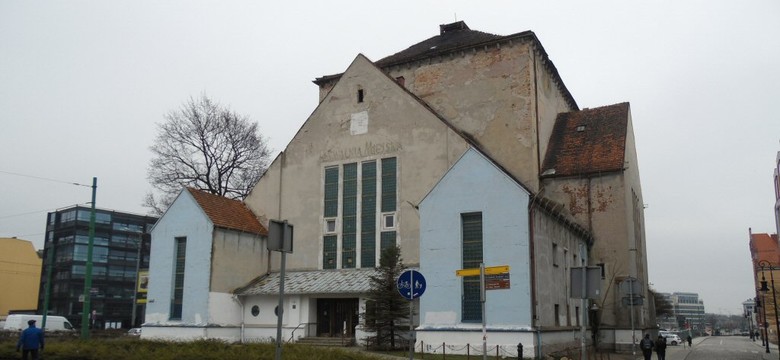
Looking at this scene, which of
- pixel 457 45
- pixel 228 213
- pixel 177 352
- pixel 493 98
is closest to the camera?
pixel 177 352

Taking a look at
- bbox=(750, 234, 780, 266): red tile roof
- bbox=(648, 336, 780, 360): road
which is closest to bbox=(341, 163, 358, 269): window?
bbox=(648, 336, 780, 360): road

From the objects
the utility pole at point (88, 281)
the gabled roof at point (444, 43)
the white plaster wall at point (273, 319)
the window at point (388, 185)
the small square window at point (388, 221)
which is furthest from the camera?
the gabled roof at point (444, 43)

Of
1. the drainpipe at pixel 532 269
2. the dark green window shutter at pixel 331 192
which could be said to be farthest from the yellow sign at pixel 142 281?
the drainpipe at pixel 532 269

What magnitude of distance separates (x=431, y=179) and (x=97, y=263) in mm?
78798

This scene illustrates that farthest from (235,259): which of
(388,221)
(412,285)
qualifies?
(412,285)

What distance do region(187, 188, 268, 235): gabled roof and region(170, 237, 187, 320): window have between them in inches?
77.1

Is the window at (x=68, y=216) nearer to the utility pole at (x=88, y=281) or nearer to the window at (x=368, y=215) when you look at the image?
the utility pole at (x=88, y=281)

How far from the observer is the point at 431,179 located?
32.3 m

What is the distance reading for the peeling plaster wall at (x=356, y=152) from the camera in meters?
32.5

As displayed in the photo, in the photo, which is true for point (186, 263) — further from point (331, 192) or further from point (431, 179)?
point (431, 179)

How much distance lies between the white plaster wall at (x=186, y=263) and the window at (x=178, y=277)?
19 cm

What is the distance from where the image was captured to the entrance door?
104 feet

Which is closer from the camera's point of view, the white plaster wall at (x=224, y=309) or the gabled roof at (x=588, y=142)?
the white plaster wall at (x=224, y=309)

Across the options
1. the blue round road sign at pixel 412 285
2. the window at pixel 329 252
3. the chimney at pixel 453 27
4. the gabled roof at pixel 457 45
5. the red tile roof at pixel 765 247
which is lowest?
the blue round road sign at pixel 412 285
